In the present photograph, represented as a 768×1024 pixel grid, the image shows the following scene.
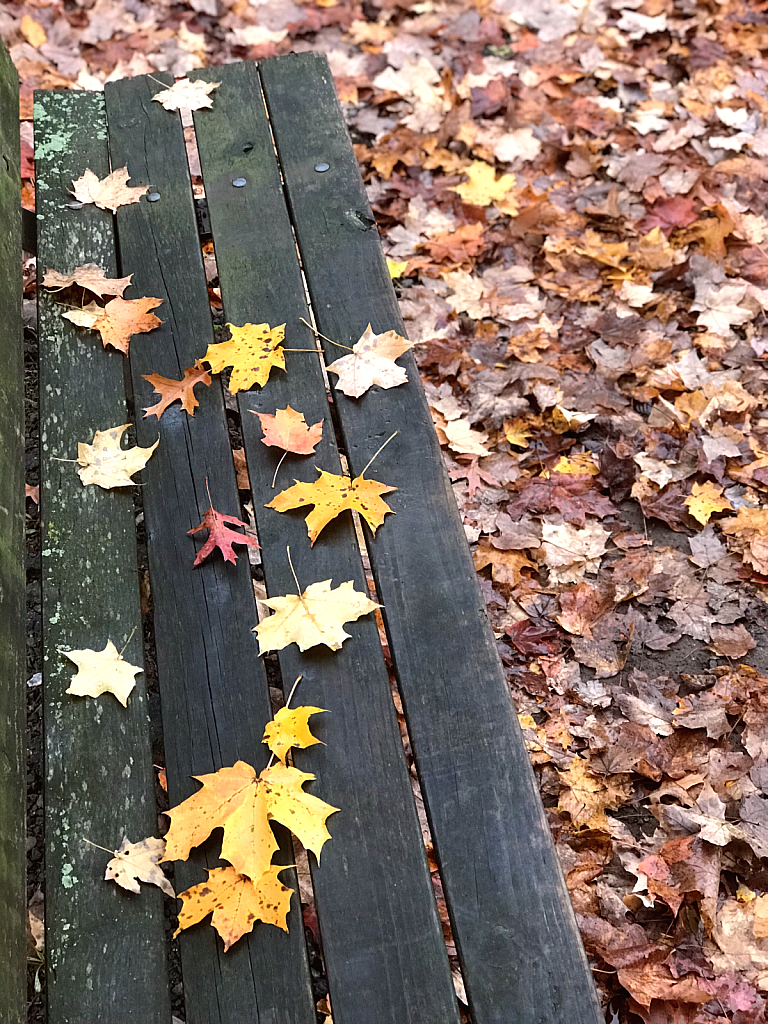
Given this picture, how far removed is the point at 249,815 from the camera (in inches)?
56.7

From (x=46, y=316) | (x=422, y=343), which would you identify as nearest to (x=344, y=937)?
(x=46, y=316)

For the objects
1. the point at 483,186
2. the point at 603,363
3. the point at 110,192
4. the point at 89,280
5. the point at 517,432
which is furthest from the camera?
the point at 483,186

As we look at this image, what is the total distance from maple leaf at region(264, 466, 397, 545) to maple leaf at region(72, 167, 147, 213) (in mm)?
973

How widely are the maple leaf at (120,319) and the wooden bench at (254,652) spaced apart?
0.03 metres

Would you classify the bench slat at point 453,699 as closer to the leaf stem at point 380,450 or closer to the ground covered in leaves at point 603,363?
the leaf stem at point 380,450

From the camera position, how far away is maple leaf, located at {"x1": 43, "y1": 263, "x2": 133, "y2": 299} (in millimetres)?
2074

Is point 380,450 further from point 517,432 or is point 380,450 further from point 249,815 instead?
point 517,432

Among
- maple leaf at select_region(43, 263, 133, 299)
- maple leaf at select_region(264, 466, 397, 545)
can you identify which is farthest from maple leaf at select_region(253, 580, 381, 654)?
maple leaf at select_region(43, 263, 133, 299)

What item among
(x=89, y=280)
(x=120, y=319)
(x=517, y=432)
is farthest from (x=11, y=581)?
(x=517, y=432)

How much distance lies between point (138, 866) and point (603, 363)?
2155mm

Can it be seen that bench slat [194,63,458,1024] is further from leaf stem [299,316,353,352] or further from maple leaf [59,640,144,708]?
maple leaf [59,640,144,708]

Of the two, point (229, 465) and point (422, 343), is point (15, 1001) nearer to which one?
point (229, 465)

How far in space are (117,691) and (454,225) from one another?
2.42m

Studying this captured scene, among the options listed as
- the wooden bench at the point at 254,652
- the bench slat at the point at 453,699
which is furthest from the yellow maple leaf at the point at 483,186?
the bench slat at the point at 453,699
